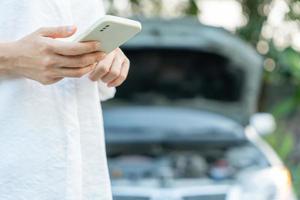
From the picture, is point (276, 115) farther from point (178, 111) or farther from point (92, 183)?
point (92, 183)

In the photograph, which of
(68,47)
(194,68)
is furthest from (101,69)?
(194,68)

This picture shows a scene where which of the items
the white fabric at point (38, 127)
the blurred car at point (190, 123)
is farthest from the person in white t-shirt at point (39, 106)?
the blurred car at point (190, 123)

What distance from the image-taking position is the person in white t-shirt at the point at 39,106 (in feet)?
3.87

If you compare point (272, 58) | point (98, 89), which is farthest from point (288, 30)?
point (98, 89)

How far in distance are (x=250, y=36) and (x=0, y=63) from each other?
569cm

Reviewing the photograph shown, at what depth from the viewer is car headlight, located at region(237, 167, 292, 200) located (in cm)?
312

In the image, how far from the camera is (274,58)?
21.3 feet

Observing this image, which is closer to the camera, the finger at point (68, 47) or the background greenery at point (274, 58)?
the finger at point (68, 47)

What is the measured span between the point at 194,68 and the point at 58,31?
11.7 feet

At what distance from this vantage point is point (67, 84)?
125 cm

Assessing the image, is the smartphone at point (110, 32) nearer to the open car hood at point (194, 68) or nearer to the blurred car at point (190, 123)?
the blurred car at point (190, 123)

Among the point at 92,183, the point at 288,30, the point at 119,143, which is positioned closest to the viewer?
the point at 92,183

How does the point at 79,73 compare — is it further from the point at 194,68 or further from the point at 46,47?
the point at 194,68

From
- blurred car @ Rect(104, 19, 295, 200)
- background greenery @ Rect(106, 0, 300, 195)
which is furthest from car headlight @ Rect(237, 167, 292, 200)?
background greenery @ Rect(106, 0, 300, 195)
